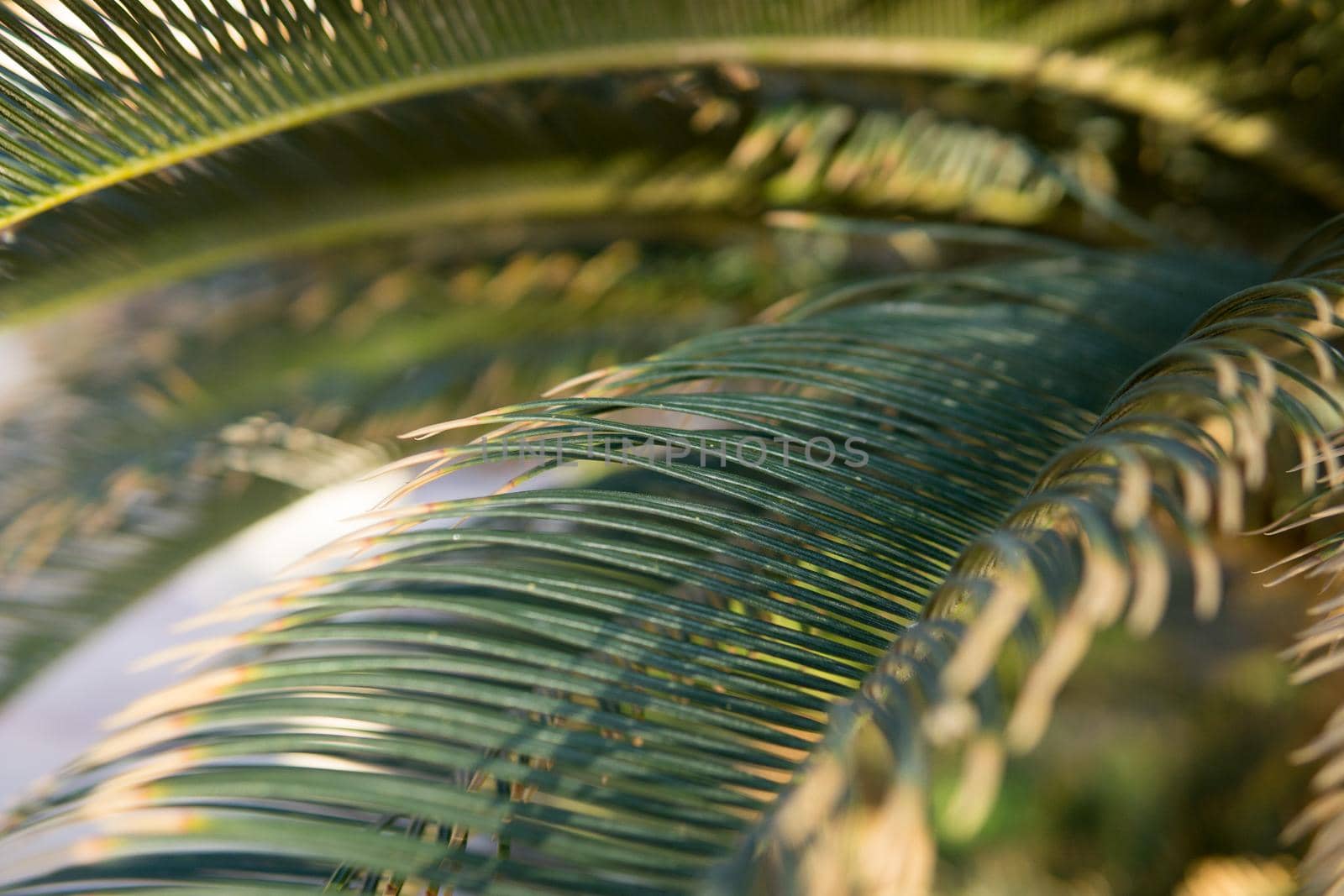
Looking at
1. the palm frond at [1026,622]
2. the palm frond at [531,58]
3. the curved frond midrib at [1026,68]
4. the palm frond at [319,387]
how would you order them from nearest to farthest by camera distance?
the palm frond at [1026,622] < the palm frond at [531,58] < the curved frond midrib at [1026,68] < the palm frond at [319,387]

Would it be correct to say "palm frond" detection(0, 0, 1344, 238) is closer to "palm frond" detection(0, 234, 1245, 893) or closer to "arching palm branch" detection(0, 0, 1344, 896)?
"arching palm branch" detection(0, 0, 1344, 896)

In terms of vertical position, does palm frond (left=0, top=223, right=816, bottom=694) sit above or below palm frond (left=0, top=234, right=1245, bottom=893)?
above

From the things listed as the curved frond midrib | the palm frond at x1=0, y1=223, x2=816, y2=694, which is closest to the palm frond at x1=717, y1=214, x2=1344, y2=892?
the curved frond midrib

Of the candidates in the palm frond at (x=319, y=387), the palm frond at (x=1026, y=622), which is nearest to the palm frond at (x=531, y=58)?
the palm frond at (x=319, y=387)

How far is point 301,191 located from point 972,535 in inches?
40.3

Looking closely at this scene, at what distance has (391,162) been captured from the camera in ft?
4.54

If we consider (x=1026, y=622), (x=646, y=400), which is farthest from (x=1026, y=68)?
(x=1026, y=622)

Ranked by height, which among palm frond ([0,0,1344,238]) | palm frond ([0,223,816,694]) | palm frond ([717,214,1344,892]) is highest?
palm frond ([0,0,1344,238])

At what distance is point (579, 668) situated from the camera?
56 centimetres

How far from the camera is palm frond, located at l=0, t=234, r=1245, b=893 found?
1.58ft

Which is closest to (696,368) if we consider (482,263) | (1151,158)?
(482,263)

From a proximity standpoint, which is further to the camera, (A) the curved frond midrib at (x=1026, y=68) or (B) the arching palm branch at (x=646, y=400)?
(A) the curved frond midrib at (x=1026, y=68)

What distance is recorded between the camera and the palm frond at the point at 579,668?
0.48 meters

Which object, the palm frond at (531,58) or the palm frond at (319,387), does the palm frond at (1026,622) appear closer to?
the palm frond at (531,58)
